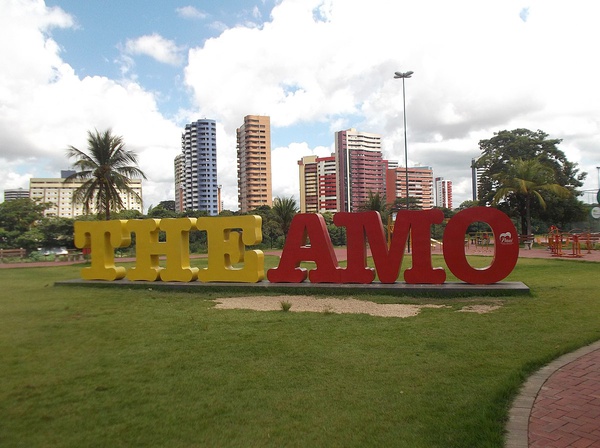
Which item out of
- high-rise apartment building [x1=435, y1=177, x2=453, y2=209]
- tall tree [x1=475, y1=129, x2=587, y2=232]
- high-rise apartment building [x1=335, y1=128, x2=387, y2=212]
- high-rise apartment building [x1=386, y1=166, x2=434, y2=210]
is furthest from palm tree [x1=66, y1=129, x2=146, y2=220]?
high-rise apartment building [x1=435, y1=177, x2=453, y2=209]

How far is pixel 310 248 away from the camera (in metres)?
13.9

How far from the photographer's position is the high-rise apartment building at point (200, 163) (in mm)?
110250

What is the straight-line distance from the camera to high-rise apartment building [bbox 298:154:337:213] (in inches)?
3829

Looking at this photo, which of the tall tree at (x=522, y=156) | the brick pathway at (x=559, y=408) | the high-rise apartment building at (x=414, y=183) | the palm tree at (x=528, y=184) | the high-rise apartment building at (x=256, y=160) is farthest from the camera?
the high-rise apartment building at (x=414, y=183)

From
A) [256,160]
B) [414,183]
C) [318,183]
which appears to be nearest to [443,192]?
[414,183]

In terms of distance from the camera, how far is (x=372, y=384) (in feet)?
17.1

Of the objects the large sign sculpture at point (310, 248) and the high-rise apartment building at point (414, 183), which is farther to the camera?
the high-rise apartment building at point (414, 183)

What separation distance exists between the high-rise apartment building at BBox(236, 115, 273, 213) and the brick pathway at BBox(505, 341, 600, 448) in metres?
92.0

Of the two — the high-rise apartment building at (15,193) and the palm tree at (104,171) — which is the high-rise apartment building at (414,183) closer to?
the palm tree at (104,171)

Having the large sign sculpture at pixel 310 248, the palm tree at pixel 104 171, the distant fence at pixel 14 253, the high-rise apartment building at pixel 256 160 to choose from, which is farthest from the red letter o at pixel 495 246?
the high-rise apartment building at pixel 256 160

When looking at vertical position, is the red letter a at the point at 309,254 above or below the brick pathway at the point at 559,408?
above

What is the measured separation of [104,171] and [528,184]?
31.0 m

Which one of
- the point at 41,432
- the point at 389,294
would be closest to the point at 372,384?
the point at 41,432

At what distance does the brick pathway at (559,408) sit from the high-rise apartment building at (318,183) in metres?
87.1
